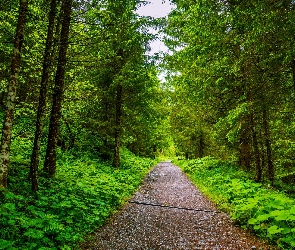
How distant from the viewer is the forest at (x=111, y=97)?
7.16 meters

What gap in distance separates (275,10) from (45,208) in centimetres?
850

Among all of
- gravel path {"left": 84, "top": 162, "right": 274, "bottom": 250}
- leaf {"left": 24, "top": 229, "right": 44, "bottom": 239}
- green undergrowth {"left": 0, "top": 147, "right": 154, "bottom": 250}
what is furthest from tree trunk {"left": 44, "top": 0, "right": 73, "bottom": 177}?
leaf {"left": 24, "top": 229, "right": 44, "bottom": 239}

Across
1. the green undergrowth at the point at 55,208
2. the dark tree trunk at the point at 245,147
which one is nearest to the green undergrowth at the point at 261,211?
the dark tree trunk at the point at 245,147

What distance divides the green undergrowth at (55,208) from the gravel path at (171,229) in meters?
0.55

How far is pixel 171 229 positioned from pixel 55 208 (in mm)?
3345

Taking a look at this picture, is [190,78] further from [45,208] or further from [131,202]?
[45,208]

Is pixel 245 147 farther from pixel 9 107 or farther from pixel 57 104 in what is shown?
pixel 9 107

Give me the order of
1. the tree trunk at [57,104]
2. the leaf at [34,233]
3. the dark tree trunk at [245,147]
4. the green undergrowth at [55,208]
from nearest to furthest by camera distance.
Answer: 1. the leaf at [34,233]
2. the green undergrowth at [55,208]
3. the tree trunk at [57,104]
4. the dark tree trunk at [245,147]

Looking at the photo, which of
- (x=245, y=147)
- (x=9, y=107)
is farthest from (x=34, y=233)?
(x=245, y=147)

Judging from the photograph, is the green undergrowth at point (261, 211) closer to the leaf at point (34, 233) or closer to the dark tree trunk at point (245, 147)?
the dark tree trunk at point (245, 147)

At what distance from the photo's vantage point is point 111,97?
1728 centimetres

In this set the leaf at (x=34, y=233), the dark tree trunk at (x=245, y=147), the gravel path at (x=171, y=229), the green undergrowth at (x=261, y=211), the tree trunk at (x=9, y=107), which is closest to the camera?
the leaf at (x=34, y=233)

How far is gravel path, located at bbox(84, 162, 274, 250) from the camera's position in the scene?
673 centimetres

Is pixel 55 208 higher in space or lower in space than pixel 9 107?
lower
